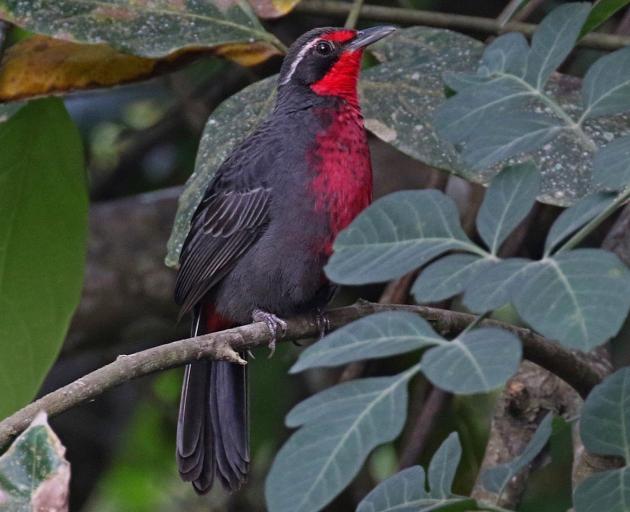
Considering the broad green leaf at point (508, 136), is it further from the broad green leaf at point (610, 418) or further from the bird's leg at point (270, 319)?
the bird's leg at point (270, 319)

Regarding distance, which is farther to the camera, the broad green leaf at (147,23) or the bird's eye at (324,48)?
the bird's eye at (324,48)

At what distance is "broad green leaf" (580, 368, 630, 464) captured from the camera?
1.72 m

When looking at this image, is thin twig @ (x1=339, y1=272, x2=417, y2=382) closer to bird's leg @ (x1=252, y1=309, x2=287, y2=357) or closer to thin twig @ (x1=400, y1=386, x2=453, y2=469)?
thin twig @ (x1=400, y1=386, x2=453, y2=469)

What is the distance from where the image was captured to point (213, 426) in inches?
135

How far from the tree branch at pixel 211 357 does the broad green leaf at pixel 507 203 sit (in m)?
0.47

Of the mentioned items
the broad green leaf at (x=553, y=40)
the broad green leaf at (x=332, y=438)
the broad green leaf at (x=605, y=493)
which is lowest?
the broad green leaf at (x=605, y=493)

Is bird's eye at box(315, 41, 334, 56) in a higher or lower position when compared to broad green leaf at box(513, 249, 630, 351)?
lower

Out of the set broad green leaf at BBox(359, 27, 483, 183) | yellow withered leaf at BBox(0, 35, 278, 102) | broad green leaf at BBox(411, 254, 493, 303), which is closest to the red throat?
broad green leaf at BBox(359, 27, 483, 183)

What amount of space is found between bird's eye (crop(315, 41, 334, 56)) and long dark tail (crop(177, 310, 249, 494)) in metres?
0.90

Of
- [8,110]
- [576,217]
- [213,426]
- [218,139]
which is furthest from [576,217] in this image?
[8,110]

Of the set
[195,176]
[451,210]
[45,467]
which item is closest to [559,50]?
[451,210]

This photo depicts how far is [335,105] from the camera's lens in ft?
11.9

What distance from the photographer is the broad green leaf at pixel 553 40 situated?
1.82 m

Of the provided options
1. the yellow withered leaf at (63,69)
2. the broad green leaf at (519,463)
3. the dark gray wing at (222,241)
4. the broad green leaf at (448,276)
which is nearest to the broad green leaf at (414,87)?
the dark gray wing at (222,241)
